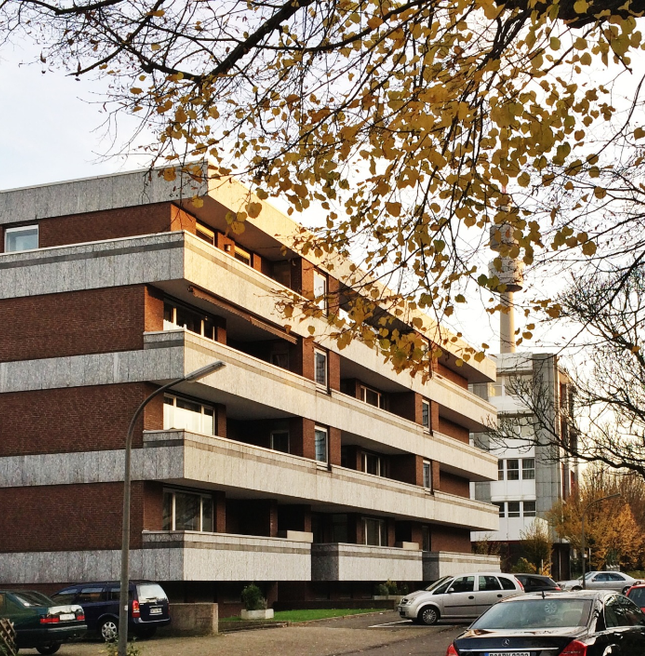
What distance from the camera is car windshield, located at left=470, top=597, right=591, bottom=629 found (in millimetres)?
11758

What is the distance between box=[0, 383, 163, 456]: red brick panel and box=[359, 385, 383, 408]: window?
58.9 ft

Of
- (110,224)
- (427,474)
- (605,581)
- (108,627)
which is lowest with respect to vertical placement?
(605,581)

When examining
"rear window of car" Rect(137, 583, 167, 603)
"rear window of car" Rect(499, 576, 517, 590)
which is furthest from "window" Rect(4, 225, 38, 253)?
"rear window of car" Rect(499, 576, 517, 590)

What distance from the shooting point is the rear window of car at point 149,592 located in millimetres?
26786

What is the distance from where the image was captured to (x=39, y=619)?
23641 millimetres

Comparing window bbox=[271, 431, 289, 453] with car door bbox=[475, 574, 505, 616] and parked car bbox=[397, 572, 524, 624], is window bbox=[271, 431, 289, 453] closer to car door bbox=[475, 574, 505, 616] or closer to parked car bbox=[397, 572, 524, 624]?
parked car bbox=[397, 572, 524, 624]

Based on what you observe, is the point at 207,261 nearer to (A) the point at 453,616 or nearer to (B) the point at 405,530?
(A) the point at 453,616

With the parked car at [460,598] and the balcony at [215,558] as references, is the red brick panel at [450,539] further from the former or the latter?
the parked car at [460,598]

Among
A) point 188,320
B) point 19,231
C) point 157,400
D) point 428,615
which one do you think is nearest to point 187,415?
point 157,400

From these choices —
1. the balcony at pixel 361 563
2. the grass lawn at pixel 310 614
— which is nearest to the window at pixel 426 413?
the balcony at pixel 361 563

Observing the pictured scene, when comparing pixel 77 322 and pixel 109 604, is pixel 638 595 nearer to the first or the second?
pixel 109 604

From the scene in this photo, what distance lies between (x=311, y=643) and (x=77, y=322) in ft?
39.4

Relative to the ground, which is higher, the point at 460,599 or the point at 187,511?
the point at 187,511

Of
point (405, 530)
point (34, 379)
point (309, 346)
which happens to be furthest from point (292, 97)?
point (405, 530)
